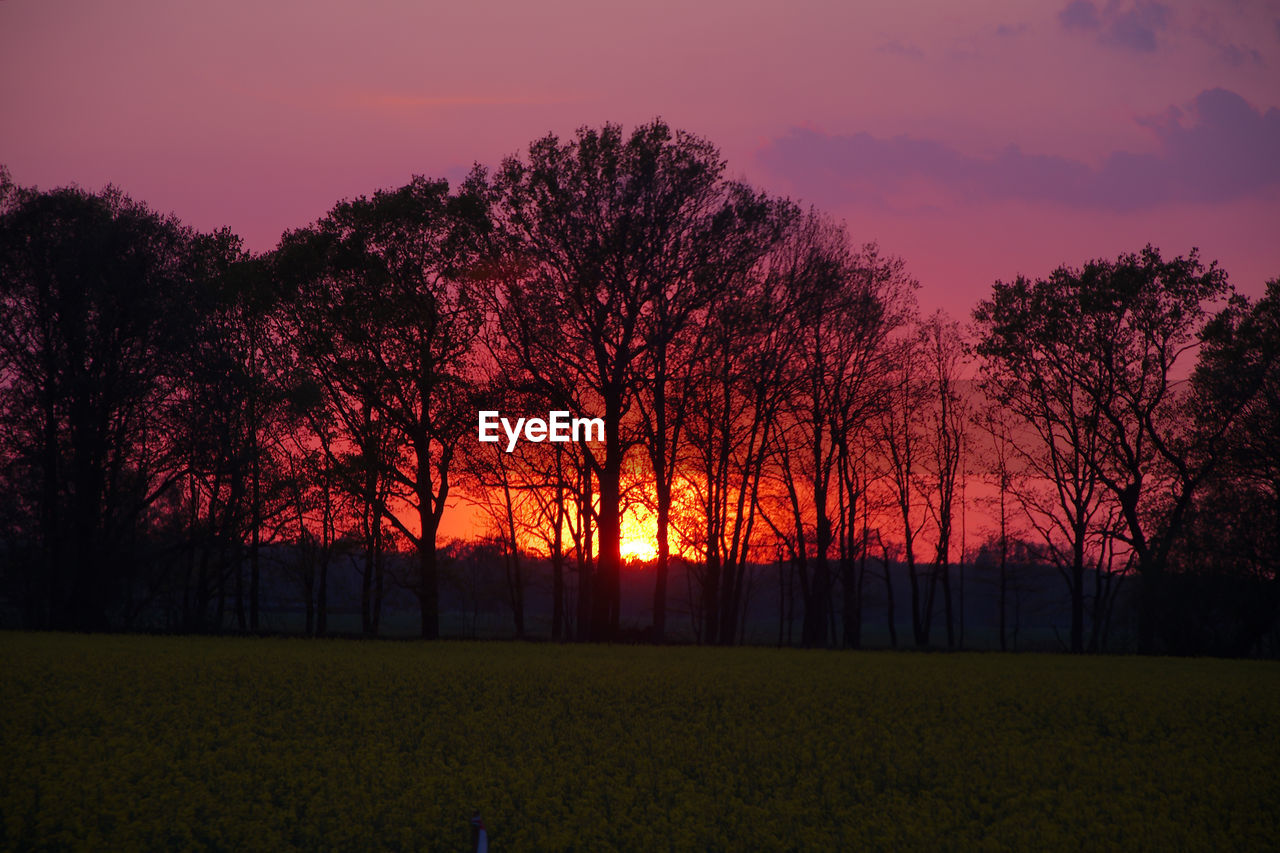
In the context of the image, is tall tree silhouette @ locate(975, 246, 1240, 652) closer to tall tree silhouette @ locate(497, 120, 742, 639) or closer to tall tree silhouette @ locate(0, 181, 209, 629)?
tall tree silhouette @ locate(497, 120, 742, 639)

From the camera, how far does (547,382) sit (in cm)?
3819

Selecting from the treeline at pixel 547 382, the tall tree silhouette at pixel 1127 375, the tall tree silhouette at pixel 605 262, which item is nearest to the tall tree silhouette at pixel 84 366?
the treeline at pixel 547 382

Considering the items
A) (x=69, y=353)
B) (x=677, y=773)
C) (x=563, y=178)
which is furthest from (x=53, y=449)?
(x=677, y=773)

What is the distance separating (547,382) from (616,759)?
86.2ft

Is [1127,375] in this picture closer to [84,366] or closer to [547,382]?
[547,382]

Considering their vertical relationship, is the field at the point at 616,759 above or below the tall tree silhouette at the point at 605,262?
below

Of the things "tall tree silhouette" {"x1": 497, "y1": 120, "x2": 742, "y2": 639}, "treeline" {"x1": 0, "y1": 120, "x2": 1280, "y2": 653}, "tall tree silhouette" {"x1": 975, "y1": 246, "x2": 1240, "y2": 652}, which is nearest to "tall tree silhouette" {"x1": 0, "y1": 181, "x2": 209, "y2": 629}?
"treeline" {"x1": 0, "y1": 120, "x2": 1280, "y2": 653}

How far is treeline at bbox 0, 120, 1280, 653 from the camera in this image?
37812mm

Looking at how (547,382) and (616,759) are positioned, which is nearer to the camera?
(616,759)

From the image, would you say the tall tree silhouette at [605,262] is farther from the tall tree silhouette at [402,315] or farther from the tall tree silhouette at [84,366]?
the tall tree silhouette at [84,366]

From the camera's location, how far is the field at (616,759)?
9531mm

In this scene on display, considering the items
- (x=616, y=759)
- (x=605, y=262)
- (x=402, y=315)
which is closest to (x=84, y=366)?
(x=402, y=315)

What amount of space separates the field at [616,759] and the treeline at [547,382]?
17.1 metres

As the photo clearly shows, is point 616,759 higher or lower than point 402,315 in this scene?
lower
